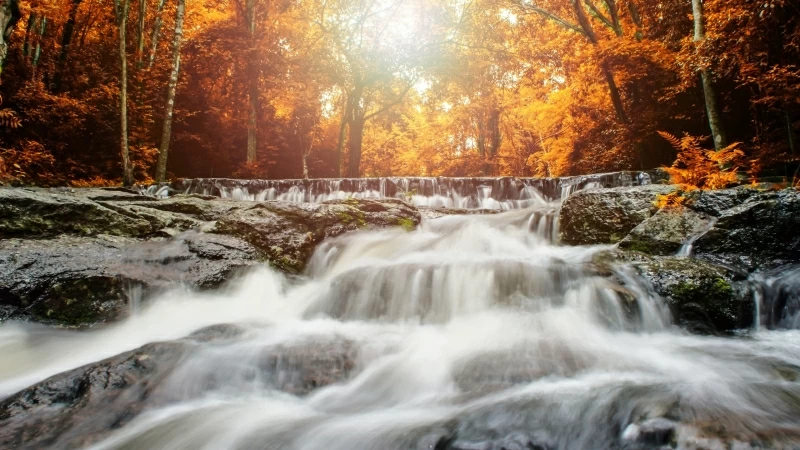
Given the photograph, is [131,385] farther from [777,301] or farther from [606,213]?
[606,213]

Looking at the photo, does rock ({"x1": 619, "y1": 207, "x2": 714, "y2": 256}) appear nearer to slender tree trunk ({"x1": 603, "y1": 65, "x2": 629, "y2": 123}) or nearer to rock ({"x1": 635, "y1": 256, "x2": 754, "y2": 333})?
rock ({"x1": 635, "y1": 256, "x2": 754, "y2": 333})

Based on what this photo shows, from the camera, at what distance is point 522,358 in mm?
3322

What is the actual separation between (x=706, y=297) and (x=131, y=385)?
513 centimetres

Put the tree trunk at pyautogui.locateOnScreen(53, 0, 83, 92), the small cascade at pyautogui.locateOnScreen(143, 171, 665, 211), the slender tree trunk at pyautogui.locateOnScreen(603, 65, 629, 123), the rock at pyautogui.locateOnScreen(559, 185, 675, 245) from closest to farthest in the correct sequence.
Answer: the rock at pyautogui.locateOnScreen(559, 185, 675, 245), the small cascade at pyautogui.locateOnScreen(143, 171, 665, 211), the tree trunk at pyautogui.locateOnScreen(53, 0, 83, 92), the slender tree trunk at pyautogui.locateOnScreen(603, 65, 629, 123)

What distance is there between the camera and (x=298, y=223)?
6.11 m

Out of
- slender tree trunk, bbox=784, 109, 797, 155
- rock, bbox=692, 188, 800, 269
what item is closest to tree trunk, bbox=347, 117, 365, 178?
slender tree trunk, bbox=784, 109, 797, 155

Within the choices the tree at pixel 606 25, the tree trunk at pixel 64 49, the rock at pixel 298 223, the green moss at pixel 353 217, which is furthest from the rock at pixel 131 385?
the tree at pixel 606 25


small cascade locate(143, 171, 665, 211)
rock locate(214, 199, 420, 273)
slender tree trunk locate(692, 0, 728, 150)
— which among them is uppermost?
slender tree trunk locate(692, 0, 728, 150)

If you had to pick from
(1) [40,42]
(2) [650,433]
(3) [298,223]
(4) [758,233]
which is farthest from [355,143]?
(2) [650,433]

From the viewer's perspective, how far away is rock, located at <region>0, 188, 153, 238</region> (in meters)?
4.66

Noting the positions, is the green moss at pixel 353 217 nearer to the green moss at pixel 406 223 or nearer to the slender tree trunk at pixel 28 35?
the green moss at pixel 406 223

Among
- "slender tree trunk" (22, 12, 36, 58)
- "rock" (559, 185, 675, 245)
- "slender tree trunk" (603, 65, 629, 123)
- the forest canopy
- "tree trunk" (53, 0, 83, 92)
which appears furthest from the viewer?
"slender tree trunk" (603, 65, 629, 123)

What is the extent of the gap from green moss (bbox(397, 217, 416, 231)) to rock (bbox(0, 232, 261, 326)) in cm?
264

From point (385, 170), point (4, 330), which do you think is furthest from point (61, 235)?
point (385, 170)
